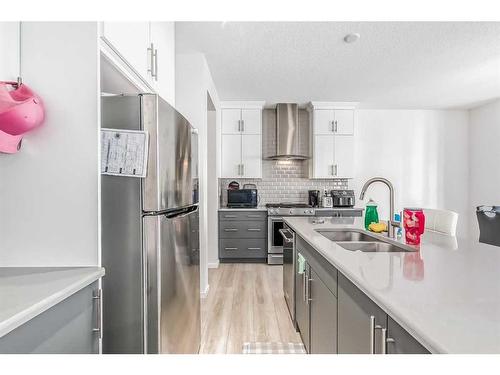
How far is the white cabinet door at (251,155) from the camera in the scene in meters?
5.07

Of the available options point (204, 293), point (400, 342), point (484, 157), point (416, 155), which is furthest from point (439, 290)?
point (484, 157)

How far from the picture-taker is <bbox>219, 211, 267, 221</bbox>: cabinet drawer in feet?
15.5

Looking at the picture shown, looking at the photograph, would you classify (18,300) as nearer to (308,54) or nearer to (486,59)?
(308,54)

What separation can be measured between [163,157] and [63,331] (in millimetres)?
814

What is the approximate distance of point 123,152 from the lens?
4.52ft

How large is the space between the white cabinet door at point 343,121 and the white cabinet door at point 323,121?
0.08 m

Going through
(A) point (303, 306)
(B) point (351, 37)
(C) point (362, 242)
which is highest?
(B) point (351, 37)

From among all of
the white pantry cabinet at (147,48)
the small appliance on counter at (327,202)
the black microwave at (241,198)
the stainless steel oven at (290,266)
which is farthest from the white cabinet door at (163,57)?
the small appliance on counter at (327,202)

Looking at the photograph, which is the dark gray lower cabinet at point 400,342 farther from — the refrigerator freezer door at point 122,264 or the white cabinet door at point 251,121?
the white cabinet door at point 251,121

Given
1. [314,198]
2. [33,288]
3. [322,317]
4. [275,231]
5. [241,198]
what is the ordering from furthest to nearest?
[314,198], [241,198], [275,231], [322,317], [33,288]

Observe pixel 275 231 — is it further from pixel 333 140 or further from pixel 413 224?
pixel 413 224

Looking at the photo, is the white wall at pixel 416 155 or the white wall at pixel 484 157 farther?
the white wall at pixel 416 155

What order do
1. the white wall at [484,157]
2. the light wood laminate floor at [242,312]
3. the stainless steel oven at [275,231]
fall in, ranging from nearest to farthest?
the light wood laminate floor at [242,312] < the stainless steel oven at [275,231] < the white wall at [484,157]

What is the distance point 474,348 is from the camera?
0.55m
